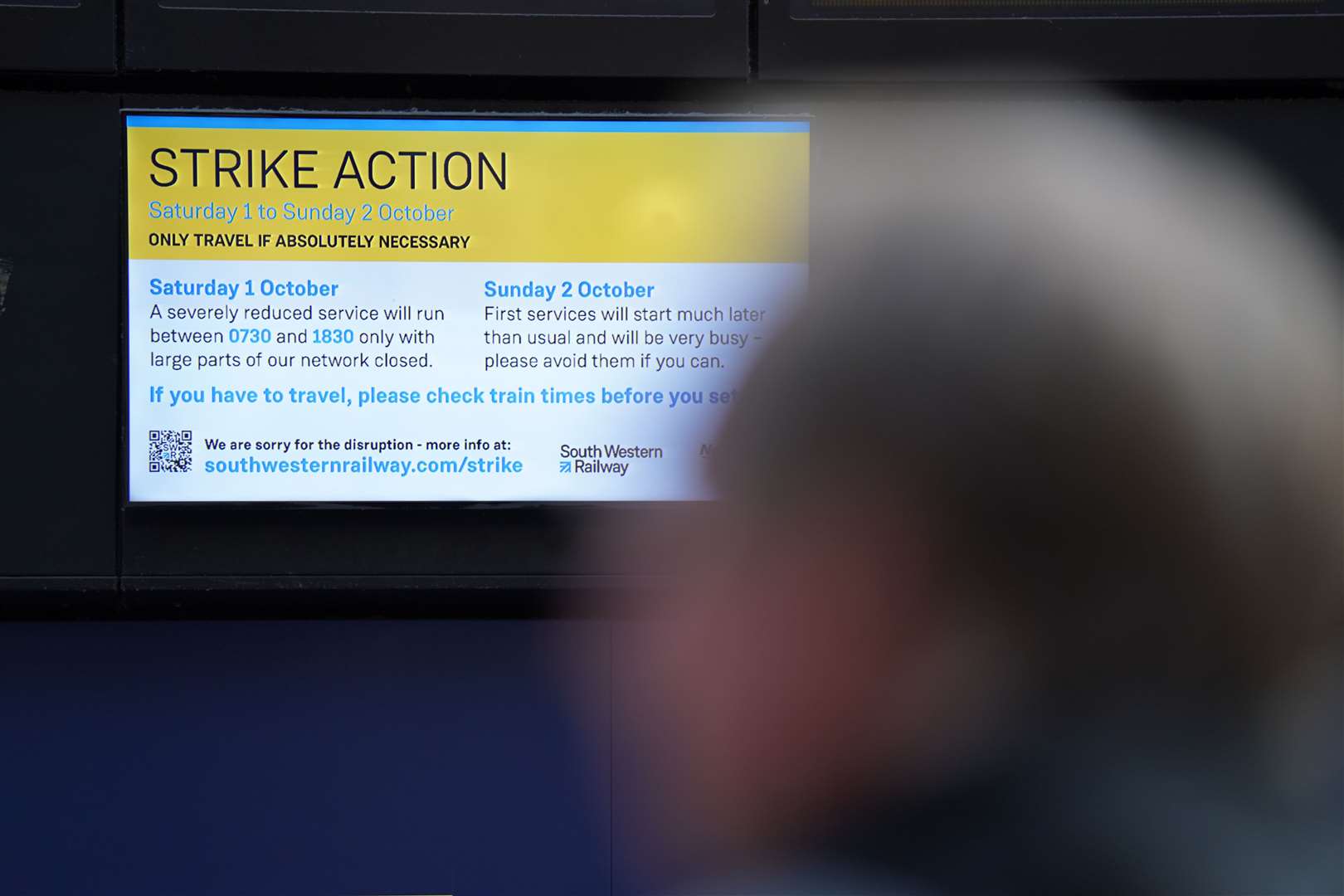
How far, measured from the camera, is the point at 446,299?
3.50m

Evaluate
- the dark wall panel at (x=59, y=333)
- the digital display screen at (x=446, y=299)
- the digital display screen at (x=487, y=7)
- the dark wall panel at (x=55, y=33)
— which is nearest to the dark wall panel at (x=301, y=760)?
the dark wall panel at (x=59, y=333)

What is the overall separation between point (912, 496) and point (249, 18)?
2571mm

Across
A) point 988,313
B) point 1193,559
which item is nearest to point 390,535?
point 988,313

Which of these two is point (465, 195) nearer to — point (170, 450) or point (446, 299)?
point (446, 299)

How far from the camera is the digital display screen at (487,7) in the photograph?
3416mm

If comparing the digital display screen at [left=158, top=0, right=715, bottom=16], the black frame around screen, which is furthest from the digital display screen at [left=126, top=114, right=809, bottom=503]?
the digital display screen at [left=158, top=0, right=715, bottom=16]

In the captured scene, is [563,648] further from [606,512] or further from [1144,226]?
[1144,226]

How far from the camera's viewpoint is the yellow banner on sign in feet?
11.3

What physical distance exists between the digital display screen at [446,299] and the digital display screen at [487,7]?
13.1 inches

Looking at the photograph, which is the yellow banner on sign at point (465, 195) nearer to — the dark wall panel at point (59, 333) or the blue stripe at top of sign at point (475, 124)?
the blue stripe at top of sign at point (475, 124)

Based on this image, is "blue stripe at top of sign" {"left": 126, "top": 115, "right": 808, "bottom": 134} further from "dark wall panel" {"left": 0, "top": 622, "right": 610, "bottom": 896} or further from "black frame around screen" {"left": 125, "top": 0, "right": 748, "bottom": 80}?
"dark wall panel" {"left": 0, "top": 622, "right": 610, "bottom": 896}

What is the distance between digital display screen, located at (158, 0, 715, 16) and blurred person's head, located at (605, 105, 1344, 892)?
729 millimetres

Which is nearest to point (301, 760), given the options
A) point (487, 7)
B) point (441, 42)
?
point (441, 42)

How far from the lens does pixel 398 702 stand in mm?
3578
